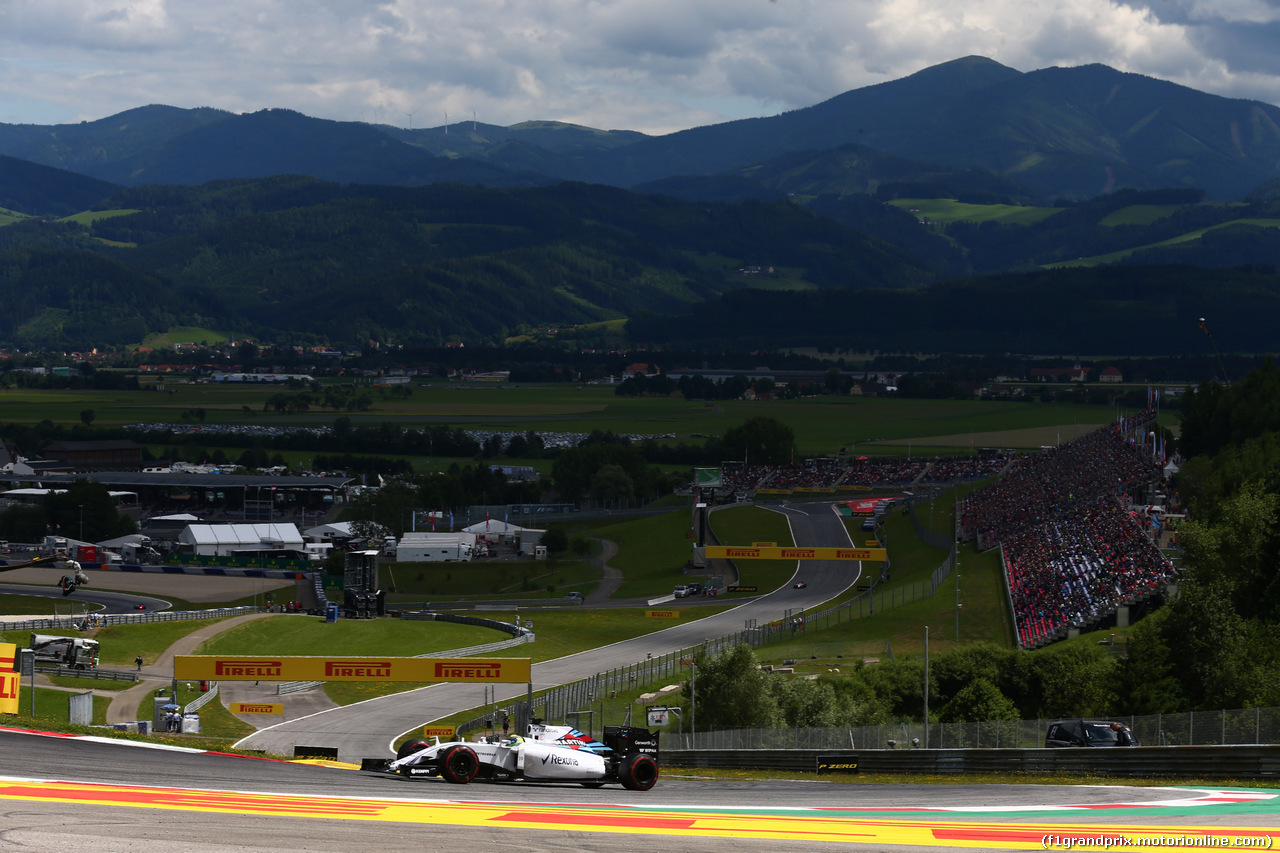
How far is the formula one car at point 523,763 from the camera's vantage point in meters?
26.0

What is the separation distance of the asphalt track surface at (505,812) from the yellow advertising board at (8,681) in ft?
15.2

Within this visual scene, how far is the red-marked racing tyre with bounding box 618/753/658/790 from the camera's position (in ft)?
85.7

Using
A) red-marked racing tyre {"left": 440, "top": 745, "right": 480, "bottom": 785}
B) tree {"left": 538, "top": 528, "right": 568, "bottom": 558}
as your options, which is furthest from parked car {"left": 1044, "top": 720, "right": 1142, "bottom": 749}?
tree {"left": 538, "top": 528, "right": 568, "bottom": 558}

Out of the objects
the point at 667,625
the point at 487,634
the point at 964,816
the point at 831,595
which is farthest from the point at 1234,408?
the point at 964,816

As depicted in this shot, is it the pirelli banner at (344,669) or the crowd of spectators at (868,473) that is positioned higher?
the crowd of spectators at (868,473)

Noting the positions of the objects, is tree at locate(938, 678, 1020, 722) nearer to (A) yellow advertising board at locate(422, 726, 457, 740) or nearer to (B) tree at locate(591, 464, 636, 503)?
(A) yellow advertising board at locate(422, 726, 457, 740)

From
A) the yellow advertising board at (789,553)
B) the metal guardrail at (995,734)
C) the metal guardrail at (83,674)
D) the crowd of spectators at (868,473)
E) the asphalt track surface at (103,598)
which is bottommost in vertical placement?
the asphalt track surface at (103,598)

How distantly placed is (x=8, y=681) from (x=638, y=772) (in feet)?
52.3

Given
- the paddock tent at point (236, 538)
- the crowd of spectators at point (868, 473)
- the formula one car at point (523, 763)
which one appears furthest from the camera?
the crowd of spectators at point (868, 473)

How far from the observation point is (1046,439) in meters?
157

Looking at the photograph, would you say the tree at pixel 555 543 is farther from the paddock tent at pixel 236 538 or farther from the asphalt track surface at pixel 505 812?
the asphalt track surface at pixel 505 812

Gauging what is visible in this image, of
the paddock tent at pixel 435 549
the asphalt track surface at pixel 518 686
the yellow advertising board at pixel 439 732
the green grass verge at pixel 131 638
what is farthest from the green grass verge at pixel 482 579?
the yellow advertising board at pixel 439 732

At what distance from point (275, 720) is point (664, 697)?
16.1 m

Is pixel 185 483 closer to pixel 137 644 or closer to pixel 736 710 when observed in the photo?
pixel 137 644
